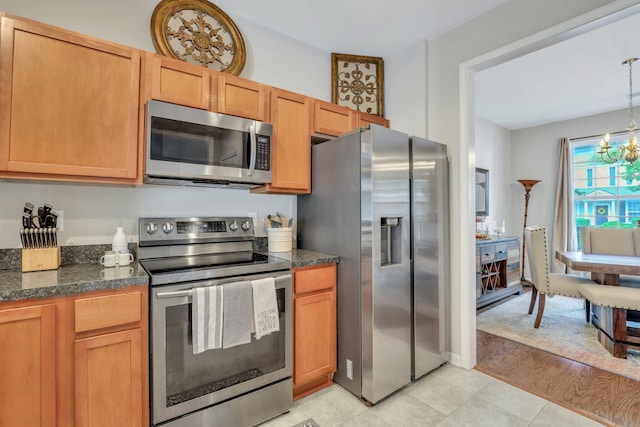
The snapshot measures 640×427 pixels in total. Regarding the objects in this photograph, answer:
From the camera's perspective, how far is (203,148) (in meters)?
1.87

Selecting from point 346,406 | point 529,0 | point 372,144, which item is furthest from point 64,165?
point 529,0

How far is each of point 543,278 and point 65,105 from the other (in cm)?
436

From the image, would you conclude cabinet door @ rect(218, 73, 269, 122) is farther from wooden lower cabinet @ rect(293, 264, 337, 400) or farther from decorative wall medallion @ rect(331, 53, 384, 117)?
wooden lower cabinet @ rect(293, 264, 337, 400)

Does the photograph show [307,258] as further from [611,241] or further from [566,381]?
[611,241]

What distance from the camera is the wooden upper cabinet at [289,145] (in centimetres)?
222

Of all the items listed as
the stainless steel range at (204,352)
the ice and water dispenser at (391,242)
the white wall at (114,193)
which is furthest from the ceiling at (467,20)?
the stainless steel range at (204,352)

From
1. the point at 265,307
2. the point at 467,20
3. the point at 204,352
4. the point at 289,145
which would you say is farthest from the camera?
the point at 467,20

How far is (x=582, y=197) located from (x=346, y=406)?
5.39 m

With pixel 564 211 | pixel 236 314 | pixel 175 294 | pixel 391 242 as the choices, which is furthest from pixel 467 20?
pixel 564 211

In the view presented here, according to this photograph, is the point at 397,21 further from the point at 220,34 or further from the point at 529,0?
the point at 220,34

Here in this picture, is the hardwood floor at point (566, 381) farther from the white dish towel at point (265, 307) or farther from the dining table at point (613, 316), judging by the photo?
the white dish towel at point (265, 307)

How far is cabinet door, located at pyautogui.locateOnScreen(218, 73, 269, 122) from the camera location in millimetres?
2012

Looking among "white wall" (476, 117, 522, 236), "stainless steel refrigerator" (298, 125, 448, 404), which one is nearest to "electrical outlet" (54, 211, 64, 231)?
"stainless steel refrigerator" (298, 125, 448, 404)

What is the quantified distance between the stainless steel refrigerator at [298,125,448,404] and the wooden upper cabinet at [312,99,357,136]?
0.75 ft
